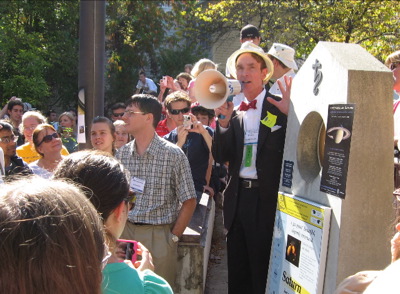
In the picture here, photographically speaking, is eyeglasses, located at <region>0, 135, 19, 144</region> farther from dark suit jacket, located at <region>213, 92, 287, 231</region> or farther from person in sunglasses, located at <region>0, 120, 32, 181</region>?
dark suit jacket, located at <region>213, 92, 287, 231</region>

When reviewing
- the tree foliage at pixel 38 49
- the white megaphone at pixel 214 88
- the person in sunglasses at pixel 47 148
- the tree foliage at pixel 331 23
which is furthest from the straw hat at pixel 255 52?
the tree foliage at pixel 38 49

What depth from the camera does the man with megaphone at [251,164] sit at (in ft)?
12.4

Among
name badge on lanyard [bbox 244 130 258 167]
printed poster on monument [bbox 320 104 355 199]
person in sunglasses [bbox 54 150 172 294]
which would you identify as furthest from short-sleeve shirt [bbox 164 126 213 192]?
person in sunglasses [bbox 54 150 172 294]

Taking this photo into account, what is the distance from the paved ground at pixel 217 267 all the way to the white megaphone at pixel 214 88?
2.39 m

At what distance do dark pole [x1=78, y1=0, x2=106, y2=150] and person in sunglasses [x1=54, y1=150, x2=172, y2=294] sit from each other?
9.55 feet

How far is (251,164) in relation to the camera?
12.7ft

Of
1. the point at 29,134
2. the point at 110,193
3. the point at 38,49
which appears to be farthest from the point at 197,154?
the point at 38,49

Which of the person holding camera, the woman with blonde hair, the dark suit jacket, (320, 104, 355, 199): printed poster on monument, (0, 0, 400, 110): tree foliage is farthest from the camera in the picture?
(0, 0, 400, 110): tree foliage

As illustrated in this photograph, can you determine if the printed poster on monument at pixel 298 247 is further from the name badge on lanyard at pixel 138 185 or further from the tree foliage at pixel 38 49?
the tree foliage at pixel 38 49

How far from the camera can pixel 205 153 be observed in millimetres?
5691

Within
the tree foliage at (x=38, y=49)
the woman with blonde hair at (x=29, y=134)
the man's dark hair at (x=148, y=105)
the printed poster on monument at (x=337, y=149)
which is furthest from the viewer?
the tree foliage at (x=38, y=49)

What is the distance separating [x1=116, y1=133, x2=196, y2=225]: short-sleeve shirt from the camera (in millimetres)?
4012

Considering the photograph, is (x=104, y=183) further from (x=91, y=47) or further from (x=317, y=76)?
(x=91, y=47)

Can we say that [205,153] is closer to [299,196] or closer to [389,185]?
[299,196]
